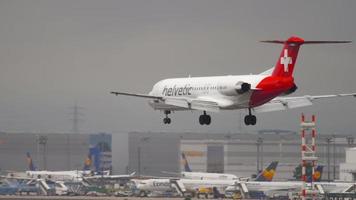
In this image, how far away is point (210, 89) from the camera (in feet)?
385

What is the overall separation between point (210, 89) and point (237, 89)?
5.72 metres

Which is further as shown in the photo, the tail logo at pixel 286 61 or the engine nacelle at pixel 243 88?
the tail logo at pixel 286 61

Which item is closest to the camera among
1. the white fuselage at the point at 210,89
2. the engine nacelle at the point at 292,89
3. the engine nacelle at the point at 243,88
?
the engine nacelle at the point at 243,88

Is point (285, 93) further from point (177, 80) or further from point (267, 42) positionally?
point (177, 80)

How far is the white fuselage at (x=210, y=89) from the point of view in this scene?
372 ft

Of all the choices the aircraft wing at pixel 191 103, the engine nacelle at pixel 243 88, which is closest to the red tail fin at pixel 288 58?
the engine nacelle at pixel 243 88

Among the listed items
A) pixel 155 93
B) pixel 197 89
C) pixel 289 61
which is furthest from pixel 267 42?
pixel 155 93

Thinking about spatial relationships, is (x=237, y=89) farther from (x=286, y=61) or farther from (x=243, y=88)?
(x=286, y=61)

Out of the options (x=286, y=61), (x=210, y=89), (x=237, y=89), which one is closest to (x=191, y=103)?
(x=210, y=89)

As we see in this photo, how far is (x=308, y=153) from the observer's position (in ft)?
551

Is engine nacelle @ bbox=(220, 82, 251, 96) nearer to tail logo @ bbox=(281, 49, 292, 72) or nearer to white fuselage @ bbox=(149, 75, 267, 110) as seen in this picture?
white fuselage @ bbox=(149, 75, 267, 110)

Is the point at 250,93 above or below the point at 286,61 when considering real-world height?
below

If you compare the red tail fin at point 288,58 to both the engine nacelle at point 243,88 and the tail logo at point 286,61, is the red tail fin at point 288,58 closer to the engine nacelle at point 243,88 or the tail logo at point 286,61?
the tail logo at point 286,61

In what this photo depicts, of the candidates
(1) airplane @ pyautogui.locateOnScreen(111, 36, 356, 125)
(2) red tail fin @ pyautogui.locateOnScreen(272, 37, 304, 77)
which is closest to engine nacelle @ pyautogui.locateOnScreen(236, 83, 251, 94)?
(1) airplane @ pyautogui.locateOnScreen(111, 36, 356, 125)
